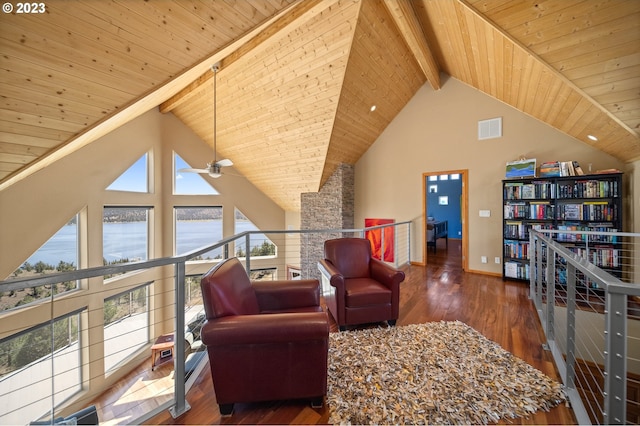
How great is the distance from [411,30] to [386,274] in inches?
125

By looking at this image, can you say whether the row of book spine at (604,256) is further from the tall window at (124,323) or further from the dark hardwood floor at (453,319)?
the tall window at (124,323)

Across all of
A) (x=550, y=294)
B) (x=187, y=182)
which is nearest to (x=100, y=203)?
(x=187, y=182)

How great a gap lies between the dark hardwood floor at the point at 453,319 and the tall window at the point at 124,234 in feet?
15.7

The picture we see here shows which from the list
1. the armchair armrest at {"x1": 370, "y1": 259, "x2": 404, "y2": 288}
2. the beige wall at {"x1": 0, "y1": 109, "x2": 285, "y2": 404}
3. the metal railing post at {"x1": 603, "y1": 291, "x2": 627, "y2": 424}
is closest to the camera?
the metal railing post at {"x1": 603, "y1": 291, "x2": 627, "y2": 424}

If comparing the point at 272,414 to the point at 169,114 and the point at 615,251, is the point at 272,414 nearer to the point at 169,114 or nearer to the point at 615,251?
the point at 615,251

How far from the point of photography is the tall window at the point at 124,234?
5.28 m

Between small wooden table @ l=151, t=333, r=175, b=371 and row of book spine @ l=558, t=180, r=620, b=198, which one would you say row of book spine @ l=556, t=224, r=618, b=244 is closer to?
row of book spine @ l=558, t=180, r=620, b=198

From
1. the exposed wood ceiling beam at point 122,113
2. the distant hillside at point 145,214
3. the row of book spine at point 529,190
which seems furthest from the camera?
the distant hillside at point 145,214

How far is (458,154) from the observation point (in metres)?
5.12

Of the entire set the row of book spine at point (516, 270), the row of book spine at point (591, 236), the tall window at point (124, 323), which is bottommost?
the tall window at point (124, 323)

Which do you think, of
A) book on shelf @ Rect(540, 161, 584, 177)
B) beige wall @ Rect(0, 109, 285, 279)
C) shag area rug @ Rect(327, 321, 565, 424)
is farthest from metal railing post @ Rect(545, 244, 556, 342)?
beige wall @ Rect(0, 109, 285, 279)

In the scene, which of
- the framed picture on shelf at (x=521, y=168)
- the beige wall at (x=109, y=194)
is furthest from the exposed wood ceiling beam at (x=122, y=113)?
the framed picture on shelf at (x=521, y=168)

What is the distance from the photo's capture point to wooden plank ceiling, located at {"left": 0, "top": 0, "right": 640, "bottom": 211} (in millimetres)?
1874

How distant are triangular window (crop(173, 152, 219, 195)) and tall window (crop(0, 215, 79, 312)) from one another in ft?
7.96
